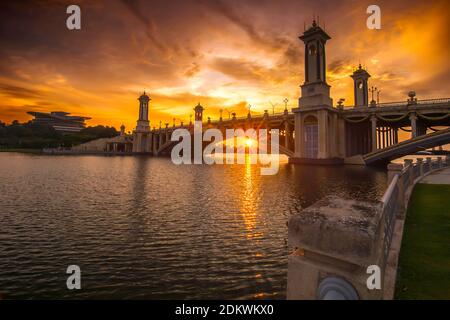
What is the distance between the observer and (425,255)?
579cm

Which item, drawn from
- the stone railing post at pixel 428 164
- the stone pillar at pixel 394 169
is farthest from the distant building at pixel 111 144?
the stone pillar at pixel 394 169

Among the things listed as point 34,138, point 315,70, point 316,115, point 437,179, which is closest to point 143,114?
point 34,138

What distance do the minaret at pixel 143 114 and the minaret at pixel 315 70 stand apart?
3588 inches

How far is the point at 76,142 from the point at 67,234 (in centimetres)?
14472

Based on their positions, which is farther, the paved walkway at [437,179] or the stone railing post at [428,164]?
the stone railing post at [428,164]

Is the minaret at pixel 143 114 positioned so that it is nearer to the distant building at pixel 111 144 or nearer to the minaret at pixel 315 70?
the distant building at pixel 111 144

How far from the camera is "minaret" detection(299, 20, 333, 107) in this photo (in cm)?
5228

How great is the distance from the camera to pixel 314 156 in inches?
2090

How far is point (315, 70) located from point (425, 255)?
55.8 metres

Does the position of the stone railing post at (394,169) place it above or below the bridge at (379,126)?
below

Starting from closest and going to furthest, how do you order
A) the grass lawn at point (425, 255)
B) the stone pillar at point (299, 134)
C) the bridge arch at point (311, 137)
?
the grass lawn at point (425, 255) → the bridge arch at point (311, 137) → the stone pillar at point (299, 134)

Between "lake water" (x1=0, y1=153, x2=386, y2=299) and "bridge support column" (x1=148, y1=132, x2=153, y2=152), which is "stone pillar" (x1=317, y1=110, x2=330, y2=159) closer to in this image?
"lake water" (x1=0, y1=153, x2=386, y2=299)

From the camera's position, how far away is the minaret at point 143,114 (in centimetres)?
12575

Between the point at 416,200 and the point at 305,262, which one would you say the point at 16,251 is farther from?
the point at 416,200
